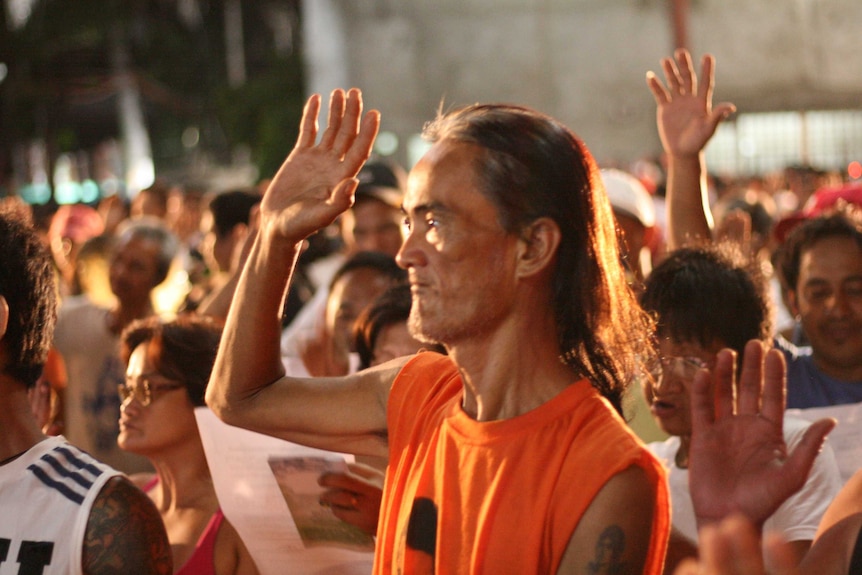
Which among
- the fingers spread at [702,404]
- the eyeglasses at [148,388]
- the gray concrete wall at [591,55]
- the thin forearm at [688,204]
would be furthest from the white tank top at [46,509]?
the gray concrete wall at [591,55]

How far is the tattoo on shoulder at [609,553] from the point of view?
1966mm

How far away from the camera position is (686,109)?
404cm

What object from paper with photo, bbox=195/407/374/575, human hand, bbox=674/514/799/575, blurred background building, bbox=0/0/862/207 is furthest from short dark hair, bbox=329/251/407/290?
blurred background building, bbox=0/0/862/207

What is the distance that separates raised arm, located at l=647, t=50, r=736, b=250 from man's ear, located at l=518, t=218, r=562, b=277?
189 centimetres

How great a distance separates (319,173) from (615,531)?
95 cm

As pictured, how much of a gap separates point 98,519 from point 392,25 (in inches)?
1065

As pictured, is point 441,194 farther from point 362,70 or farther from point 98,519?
point 362,70

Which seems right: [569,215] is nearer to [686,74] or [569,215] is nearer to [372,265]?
[686,74]

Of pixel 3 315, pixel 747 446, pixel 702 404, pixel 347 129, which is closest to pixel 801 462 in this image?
pixel 747 446

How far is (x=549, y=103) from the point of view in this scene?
28438mm

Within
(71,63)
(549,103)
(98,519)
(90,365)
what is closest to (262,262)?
(98,519)

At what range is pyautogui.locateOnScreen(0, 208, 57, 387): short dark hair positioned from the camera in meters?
2.70

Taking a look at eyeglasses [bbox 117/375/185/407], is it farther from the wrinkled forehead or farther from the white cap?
the white cap

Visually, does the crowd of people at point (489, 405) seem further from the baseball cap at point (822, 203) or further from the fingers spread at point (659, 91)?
the baseball cap at point (822, 203)
